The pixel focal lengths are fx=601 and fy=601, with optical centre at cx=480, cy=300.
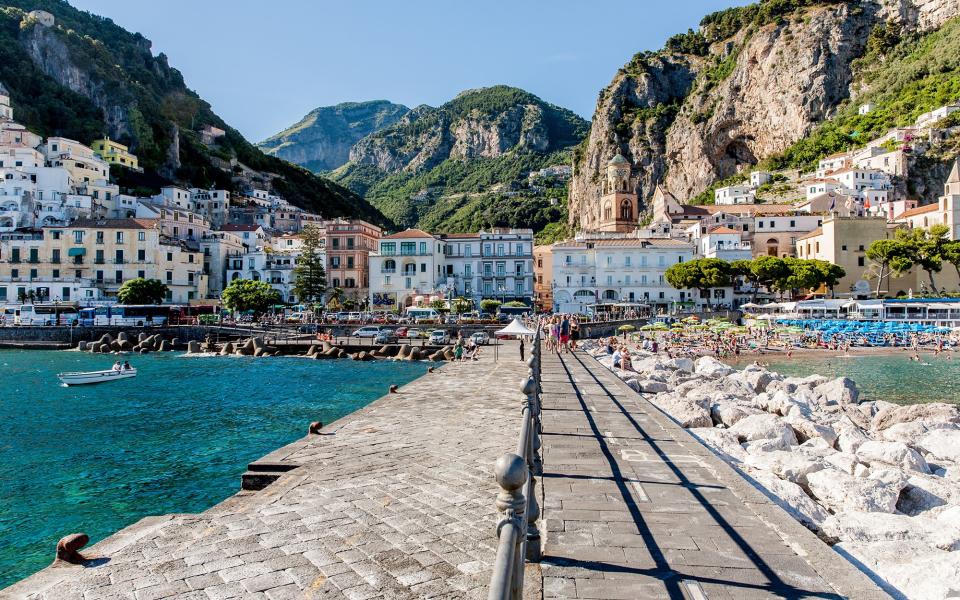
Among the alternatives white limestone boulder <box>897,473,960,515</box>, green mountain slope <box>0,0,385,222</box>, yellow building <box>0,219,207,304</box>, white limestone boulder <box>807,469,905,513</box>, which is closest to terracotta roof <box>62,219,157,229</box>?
yellow building <box>0,219,207,304</box>

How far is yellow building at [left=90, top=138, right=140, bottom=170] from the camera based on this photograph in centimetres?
9394

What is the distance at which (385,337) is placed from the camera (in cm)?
4381

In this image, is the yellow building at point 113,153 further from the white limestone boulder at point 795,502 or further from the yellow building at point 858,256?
the white limestone boulder at point 795,502

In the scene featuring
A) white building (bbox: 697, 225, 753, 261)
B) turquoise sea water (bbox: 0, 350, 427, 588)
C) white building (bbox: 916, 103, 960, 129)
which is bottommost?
turquoise sea water (bbox: 0, 350, 427, 588)

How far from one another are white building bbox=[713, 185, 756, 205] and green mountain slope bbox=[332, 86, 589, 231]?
44293 millimetres

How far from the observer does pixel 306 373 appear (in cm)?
3206

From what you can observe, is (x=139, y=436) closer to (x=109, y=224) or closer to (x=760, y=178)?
(x=109, y=224)

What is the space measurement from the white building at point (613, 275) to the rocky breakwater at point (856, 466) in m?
41.6

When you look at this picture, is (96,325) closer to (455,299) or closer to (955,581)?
(455,299)

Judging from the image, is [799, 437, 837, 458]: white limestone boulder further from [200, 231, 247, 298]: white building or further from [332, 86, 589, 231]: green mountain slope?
[332, 86, 589, 231]: green mountain slope

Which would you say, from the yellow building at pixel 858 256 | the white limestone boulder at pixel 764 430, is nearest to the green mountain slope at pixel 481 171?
the yellow building at pixel 858 256

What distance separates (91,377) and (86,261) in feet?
128

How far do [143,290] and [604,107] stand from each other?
10162 cm

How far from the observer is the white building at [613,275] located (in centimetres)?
6200
